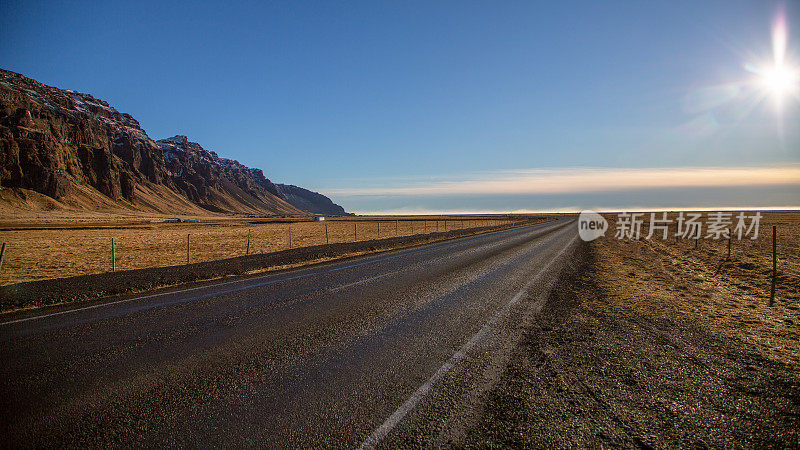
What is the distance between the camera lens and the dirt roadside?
350 centimetres

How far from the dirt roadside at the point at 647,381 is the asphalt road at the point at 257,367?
500 mm

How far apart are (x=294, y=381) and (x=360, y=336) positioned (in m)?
1.86

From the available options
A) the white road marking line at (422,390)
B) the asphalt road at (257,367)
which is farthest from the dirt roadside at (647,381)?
the white road marking line at (422,390)

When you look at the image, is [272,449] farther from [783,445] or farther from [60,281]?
[60,281]

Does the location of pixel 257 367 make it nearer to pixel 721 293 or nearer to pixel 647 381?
pixel 647 381

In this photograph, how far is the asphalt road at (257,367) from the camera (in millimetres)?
3549

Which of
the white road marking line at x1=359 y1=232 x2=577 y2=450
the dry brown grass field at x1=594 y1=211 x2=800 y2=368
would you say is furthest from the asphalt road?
the dry brown grass field at x1=594 y1=211 x2=800 y2=368

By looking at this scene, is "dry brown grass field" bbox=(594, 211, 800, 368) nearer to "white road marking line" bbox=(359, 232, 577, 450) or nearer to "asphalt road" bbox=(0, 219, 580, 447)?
"asphalt road" bbox=(0, 219, 580, 447)

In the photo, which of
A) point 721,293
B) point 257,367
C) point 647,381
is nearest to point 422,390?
point 257,367

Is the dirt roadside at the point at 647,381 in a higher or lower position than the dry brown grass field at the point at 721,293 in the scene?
higher

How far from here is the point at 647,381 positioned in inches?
184

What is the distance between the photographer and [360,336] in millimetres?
6305

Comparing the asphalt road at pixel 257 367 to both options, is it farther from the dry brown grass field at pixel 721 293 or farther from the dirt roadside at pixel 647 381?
the dry brown grass field at pixel 721 293

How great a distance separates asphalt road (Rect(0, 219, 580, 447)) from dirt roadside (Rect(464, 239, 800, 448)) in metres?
0.50
